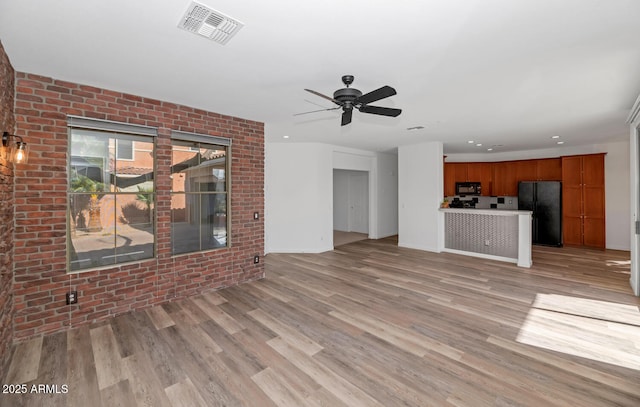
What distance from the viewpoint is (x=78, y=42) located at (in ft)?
7.20

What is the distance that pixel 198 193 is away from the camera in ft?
13.5

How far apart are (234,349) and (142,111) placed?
9.98 ft

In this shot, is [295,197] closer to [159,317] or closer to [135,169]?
[135,169]

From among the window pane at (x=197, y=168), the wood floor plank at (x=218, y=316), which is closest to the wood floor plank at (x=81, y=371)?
the wood floor plank at (x=218, y=316)

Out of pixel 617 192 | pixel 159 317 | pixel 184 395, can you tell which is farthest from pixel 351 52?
pixel 617 192

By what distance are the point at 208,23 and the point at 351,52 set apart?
1126mm

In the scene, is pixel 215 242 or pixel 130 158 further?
pixel 215 242

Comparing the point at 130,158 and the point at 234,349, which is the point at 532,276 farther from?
the point at 130,158

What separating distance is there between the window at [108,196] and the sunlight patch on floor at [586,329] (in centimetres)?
452

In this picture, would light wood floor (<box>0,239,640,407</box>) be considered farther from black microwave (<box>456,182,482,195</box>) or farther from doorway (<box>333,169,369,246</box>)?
doorway (<box>333,169,369,246</box>)

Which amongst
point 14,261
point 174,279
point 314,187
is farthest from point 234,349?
point 314,187

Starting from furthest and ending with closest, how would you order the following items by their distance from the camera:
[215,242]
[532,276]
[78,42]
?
A: [532,276], [215,242], [78,42]

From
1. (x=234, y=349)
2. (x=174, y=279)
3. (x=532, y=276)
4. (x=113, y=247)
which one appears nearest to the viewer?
(x=234, y=349)

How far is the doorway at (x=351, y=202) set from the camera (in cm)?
905
